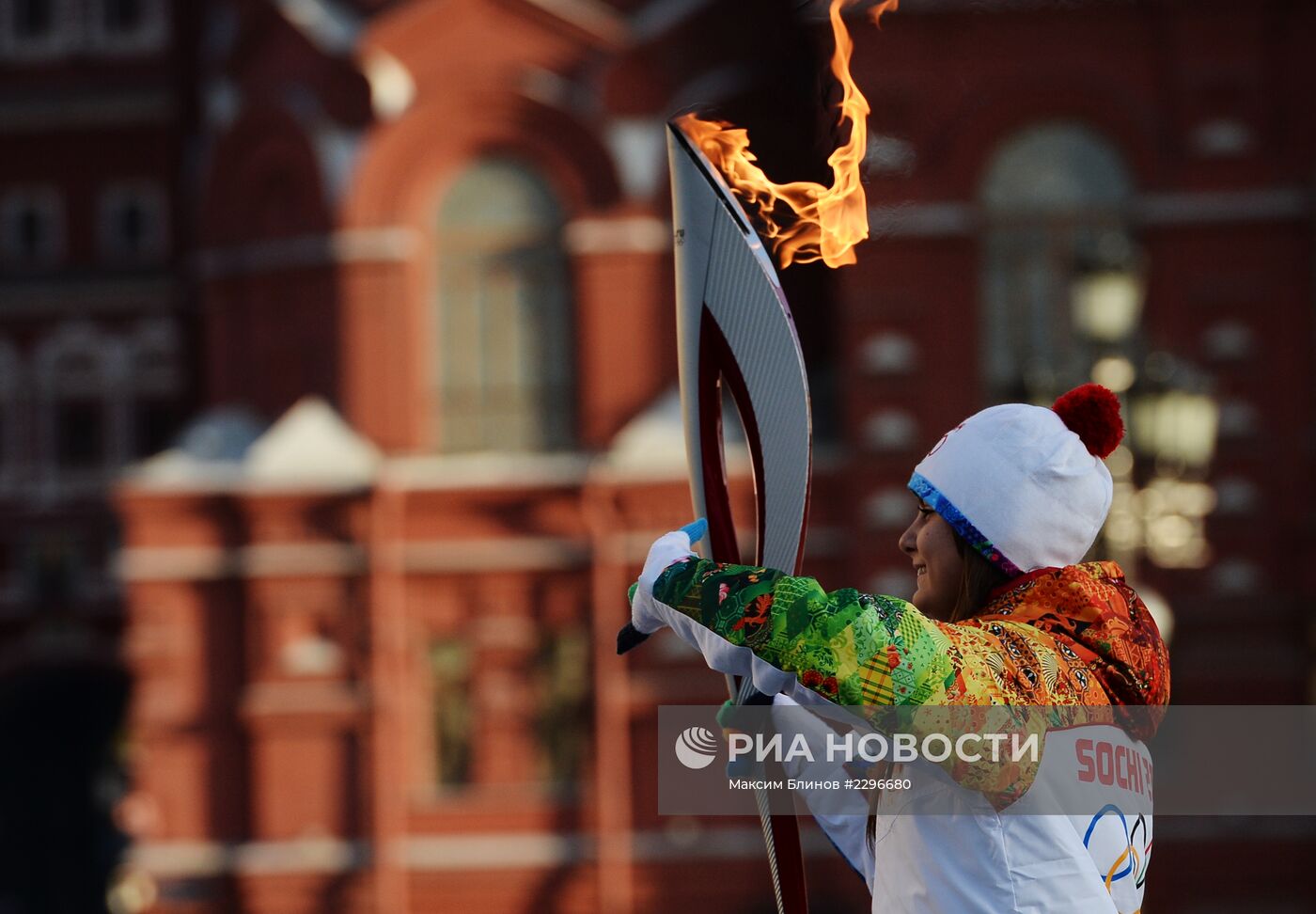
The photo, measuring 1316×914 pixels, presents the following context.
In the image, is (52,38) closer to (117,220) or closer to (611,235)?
(117,220)

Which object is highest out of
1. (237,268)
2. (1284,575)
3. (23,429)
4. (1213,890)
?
(237,268)

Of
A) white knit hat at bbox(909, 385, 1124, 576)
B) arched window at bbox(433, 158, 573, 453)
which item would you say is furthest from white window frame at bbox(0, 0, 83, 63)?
white knit hat at bbox(909, 385, 1124, 576)

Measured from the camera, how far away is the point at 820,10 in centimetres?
330

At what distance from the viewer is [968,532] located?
272 cm

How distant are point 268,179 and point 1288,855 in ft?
26.2

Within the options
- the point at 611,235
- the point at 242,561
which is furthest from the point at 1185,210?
the point at 242,561

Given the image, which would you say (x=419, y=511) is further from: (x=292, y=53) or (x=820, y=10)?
(x=820, y=10)

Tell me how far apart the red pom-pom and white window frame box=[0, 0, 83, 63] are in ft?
55.7

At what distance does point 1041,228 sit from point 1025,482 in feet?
32.6

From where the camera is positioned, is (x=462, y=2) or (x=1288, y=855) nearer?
(x=1288, y=855)

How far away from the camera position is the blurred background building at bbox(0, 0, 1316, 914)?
12.2m


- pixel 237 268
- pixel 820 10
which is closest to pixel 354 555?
pixel 237 268

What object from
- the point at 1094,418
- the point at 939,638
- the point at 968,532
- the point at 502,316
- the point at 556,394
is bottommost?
the point at 939,638

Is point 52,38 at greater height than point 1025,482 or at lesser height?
greater
